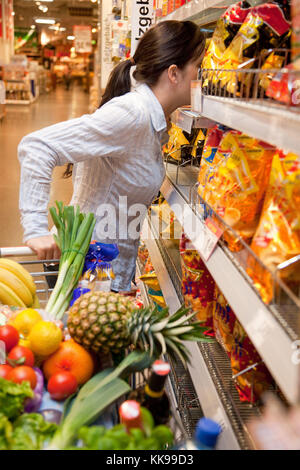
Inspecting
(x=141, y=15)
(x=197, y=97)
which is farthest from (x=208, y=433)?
(x=141, y=15)

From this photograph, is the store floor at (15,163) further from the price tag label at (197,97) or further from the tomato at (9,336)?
the tomato at (9,336)

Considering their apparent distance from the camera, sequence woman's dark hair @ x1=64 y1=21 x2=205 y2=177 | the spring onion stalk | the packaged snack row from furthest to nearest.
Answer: woman's dark hair @ x1=64 y1=21 x2=205 y2=177
the spring onion stalk
the packaged snack row

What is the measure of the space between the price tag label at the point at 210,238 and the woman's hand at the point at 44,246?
55cm

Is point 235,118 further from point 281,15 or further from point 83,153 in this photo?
point 83,153

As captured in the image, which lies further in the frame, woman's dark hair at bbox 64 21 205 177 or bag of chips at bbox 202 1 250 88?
woman's dark hair at bbox 64 21 205 177

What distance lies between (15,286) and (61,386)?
52 centimetres

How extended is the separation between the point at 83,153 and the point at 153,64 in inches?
19.4

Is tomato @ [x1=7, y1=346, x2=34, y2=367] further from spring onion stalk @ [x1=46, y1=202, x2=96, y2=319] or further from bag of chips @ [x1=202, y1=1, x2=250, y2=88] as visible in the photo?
bag of chips @ [x1=202, y1=1, x2=250, y2=88]

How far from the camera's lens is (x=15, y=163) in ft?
25.4

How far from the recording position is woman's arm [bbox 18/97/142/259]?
1.70 m

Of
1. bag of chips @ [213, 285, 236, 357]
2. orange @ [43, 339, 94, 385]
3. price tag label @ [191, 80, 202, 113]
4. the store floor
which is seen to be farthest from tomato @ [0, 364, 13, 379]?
the store floor

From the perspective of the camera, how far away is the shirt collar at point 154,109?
1.89m

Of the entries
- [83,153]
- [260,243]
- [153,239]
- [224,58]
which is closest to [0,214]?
[153,239]

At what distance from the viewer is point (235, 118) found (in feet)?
3.93
